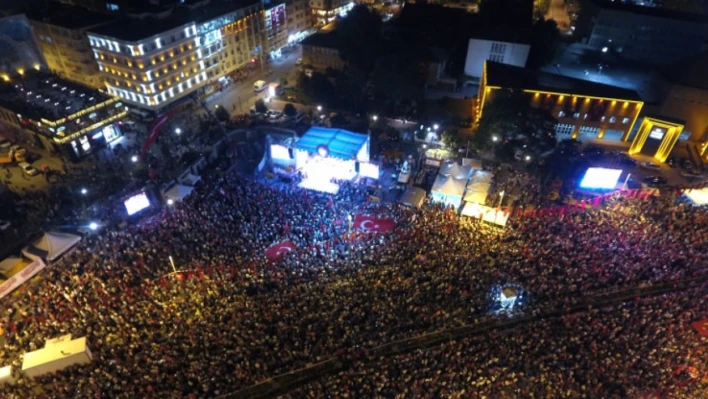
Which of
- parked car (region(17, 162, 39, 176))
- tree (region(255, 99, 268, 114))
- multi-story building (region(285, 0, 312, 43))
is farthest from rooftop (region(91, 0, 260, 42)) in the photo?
parked car (region(17, 162, 39, 176))

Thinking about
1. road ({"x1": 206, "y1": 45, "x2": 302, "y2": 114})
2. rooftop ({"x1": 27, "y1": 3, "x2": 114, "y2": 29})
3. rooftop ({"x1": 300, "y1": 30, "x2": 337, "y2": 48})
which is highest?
rooftop ({"x1": 27, "y1": 3, "x2": 114, "y2": 29})

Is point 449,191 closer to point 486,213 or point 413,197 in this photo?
point 413,197

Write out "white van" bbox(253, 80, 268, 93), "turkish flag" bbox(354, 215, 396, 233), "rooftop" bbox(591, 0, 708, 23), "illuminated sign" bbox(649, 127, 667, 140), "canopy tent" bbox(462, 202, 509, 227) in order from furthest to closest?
1. "white van" bbox(253, 80, 268, 93)
2. "rooftop" bbox(591, 0, 708, 23)
3. "illuminated sign" bbox(649, 127, 667, 140)
4. "canopy tent" bbox(462, 202, 509, 227)
5. "turkish flag" bbox(354, 215, 396, 233)

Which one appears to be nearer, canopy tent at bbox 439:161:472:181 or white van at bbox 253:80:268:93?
canopy tent at bbox 439:161:472:181

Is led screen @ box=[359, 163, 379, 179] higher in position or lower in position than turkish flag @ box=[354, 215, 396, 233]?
lower

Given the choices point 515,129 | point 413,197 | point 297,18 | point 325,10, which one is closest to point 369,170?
point 413,197

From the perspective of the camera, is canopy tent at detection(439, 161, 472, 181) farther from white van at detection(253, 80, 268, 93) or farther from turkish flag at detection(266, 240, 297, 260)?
white van at detection(253, 80, 268, 93)

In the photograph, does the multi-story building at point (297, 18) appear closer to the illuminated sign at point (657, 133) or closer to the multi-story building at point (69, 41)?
the multi-story building at point (69, 41)
